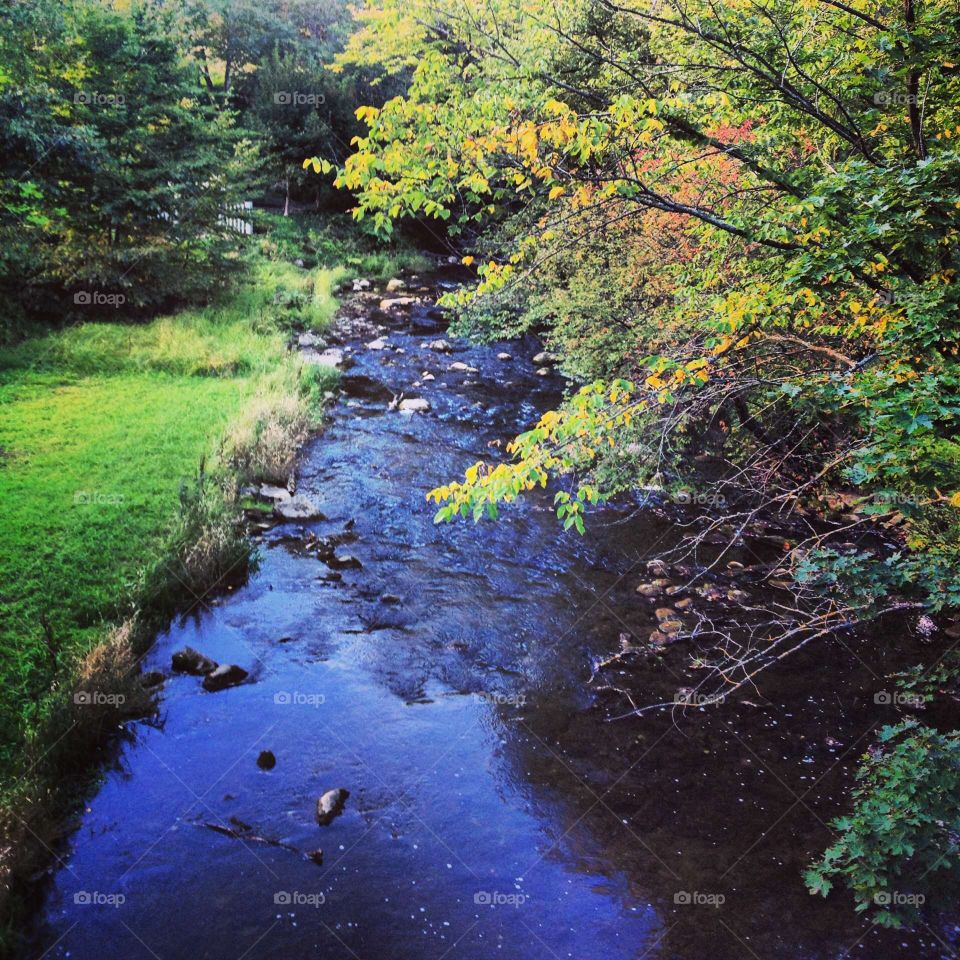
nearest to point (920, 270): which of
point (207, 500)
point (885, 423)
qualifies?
point (885, 423)

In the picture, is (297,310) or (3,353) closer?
(3,353)

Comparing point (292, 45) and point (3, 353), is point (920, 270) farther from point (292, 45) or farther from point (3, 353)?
point (292, 45)

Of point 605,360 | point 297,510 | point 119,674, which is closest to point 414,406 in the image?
point 605,360

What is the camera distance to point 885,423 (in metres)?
3.01

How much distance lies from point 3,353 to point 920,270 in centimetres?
1342

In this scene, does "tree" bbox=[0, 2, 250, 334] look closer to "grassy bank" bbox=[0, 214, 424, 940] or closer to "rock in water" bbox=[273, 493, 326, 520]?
"grassy bank" bbox=[0, 214, 424, 940]

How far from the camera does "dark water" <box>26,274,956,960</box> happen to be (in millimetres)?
4020

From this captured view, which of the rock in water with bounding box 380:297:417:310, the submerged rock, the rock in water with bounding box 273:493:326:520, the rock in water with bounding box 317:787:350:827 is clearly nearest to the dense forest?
the rock in water with bounding box 273:493:326:520

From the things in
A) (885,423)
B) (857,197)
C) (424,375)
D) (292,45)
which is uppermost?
(292,45)
